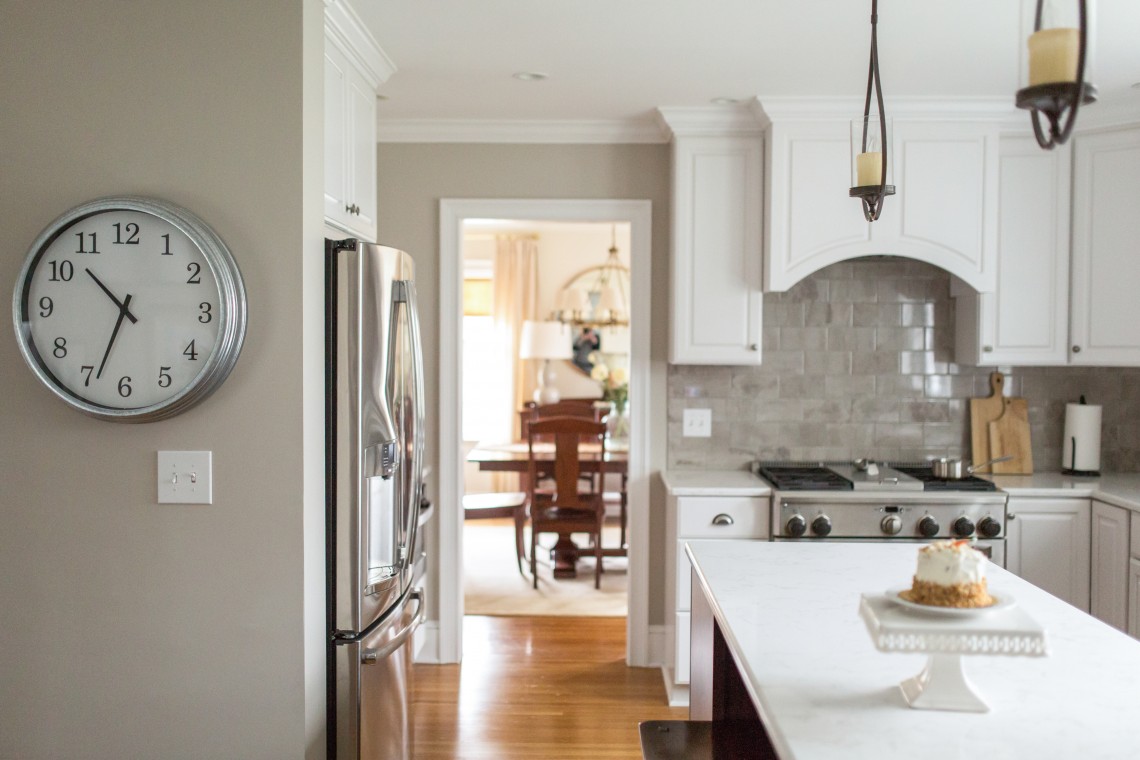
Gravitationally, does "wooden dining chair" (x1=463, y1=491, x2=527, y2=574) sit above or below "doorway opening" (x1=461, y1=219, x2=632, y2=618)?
below

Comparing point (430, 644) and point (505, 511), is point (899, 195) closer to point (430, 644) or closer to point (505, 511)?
point (430, 644)

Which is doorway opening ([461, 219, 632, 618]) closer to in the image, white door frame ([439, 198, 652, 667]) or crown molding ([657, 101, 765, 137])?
white door frame ([439, 198, 652, 667])

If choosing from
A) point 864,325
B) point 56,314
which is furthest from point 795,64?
point 56,314

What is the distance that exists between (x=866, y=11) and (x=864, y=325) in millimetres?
1680

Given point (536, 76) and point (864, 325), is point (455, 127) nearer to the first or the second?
point (536, 76)

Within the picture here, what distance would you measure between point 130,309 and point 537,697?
234cm

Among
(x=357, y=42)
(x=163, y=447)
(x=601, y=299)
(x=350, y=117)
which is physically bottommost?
(x=163, y=447)

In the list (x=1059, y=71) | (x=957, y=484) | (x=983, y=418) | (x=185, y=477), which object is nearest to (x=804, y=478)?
(x=957, y=484)

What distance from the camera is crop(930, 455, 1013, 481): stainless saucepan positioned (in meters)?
3.52

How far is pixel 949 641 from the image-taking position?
129cm

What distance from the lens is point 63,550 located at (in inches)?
82.7

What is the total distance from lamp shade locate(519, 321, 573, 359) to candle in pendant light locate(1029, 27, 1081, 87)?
6129mm

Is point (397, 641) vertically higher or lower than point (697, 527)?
lower

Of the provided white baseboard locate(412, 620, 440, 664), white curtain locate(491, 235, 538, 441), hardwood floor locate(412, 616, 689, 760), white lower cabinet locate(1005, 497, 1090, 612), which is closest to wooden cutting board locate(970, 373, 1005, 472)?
white lower cabinet locate(1005, 497, 1090, 612)
